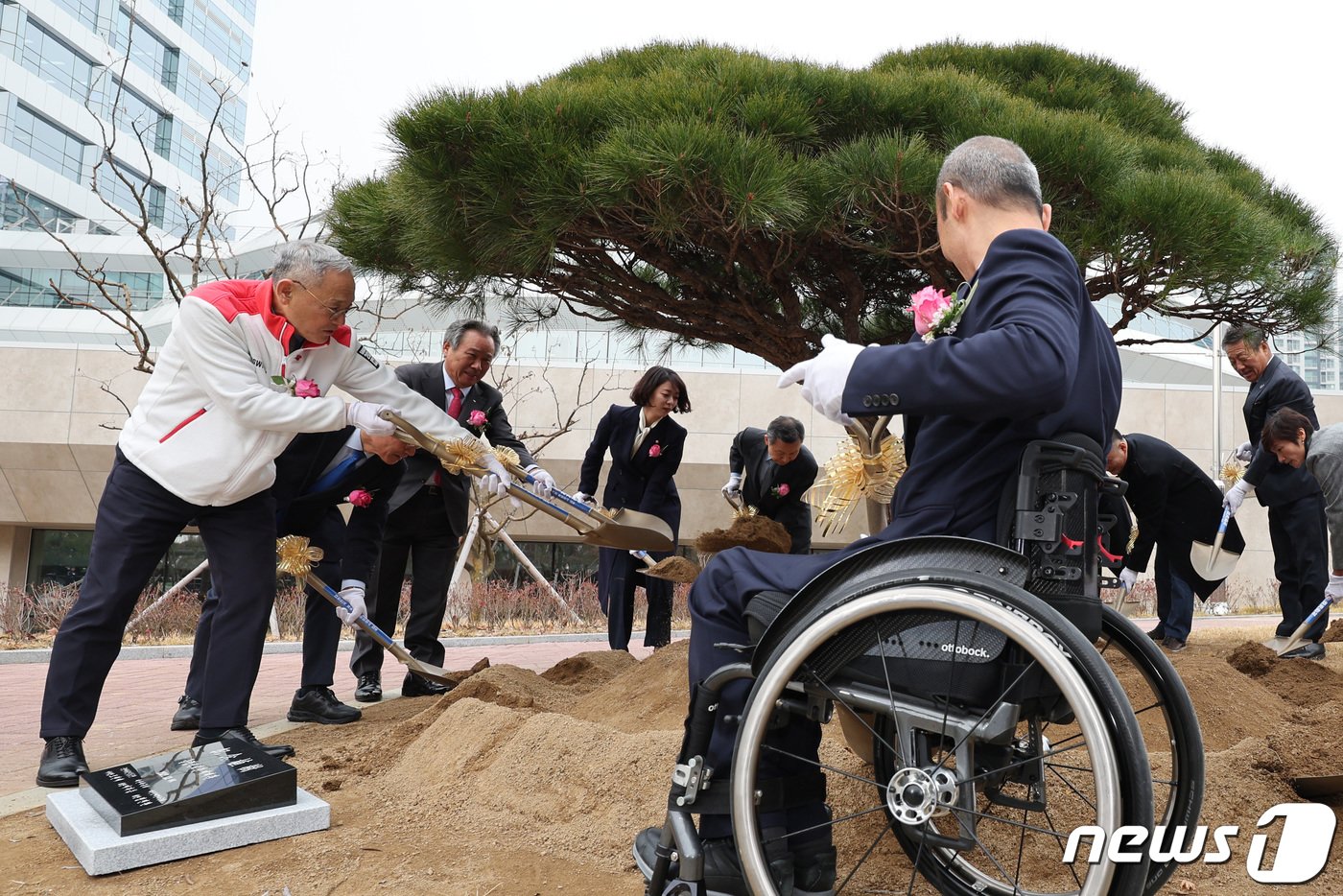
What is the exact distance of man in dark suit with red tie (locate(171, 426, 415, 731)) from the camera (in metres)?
3.67

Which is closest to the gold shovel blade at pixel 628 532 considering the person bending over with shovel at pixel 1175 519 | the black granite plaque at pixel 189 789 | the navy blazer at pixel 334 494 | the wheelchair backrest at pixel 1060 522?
the navy blazer at pixel 334 494

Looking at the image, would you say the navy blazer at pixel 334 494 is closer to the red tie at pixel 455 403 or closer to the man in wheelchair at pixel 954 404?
the red tie at pixel 455 403

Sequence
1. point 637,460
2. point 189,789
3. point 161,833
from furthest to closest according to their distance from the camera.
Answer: point 637,460 → point 189,789 → point 161,833

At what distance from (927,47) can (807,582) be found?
3641 millimetres

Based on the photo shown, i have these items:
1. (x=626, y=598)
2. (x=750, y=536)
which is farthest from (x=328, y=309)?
(x=626, y=598)

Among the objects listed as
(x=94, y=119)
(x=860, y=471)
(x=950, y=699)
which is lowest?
(x=950, y=699)

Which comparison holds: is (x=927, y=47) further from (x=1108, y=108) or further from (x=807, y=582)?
(x=807, y=582)

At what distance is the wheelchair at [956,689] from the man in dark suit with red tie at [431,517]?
2.80 metres

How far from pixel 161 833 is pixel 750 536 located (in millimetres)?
2753

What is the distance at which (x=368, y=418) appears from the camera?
A: 322 cm

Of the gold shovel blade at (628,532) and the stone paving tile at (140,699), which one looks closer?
the stone paving tile at (140,699)

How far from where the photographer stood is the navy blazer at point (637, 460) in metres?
5.61

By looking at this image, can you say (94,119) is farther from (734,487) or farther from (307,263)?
(307,263)

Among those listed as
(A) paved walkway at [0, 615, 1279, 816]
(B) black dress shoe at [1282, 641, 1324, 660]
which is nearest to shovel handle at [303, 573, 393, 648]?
(A) paved walkway at [0, 615, 1279, 816]
